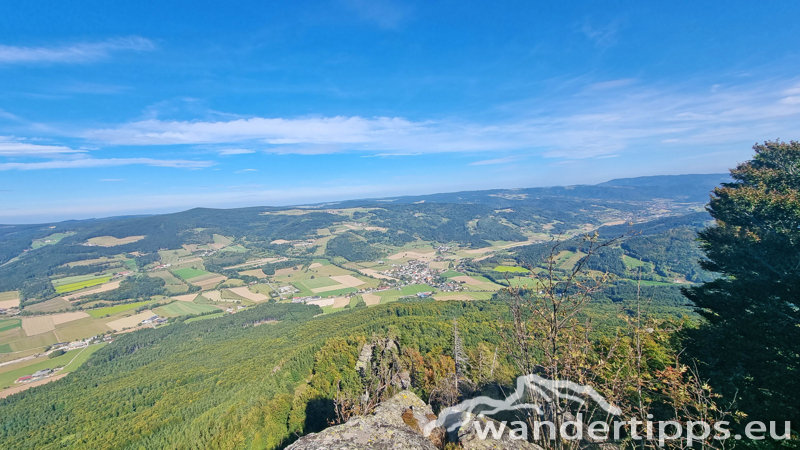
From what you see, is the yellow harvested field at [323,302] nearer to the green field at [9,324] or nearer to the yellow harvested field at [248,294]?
the yellow harvested field at [248,294]

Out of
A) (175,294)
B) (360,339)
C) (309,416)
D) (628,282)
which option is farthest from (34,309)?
(628,282)

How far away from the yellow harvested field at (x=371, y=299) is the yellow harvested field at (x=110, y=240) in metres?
168

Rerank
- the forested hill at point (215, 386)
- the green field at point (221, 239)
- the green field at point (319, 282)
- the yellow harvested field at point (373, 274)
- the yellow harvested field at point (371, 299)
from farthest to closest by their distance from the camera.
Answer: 1. the green field at point (221, 239)
2. the yellow harvested field at point (373, 274)
3. the green field at point (319, 282)
4. the yellow harvested field at point (371, 299)
5. the forested hill at point (215, 386)

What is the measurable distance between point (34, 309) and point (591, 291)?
130787 millimetres

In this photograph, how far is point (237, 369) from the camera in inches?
1529

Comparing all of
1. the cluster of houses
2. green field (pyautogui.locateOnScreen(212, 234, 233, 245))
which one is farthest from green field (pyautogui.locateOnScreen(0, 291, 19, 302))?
the cluster of houses

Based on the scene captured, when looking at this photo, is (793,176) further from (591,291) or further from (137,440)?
(137,440)

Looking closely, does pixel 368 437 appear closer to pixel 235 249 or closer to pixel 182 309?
pixel 182 309

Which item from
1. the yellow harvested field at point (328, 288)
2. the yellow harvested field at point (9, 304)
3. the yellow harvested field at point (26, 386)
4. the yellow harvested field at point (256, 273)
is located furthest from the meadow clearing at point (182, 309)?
the yellow harvested field at point (9, 304)

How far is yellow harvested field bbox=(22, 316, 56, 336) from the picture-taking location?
65.6 meters

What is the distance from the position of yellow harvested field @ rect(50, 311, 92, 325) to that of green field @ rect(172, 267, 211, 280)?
104ft

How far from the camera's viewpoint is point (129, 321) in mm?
72500

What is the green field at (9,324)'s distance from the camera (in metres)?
68.6

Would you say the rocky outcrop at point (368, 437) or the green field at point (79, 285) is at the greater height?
the rocky outcrop at point (368, 437)
